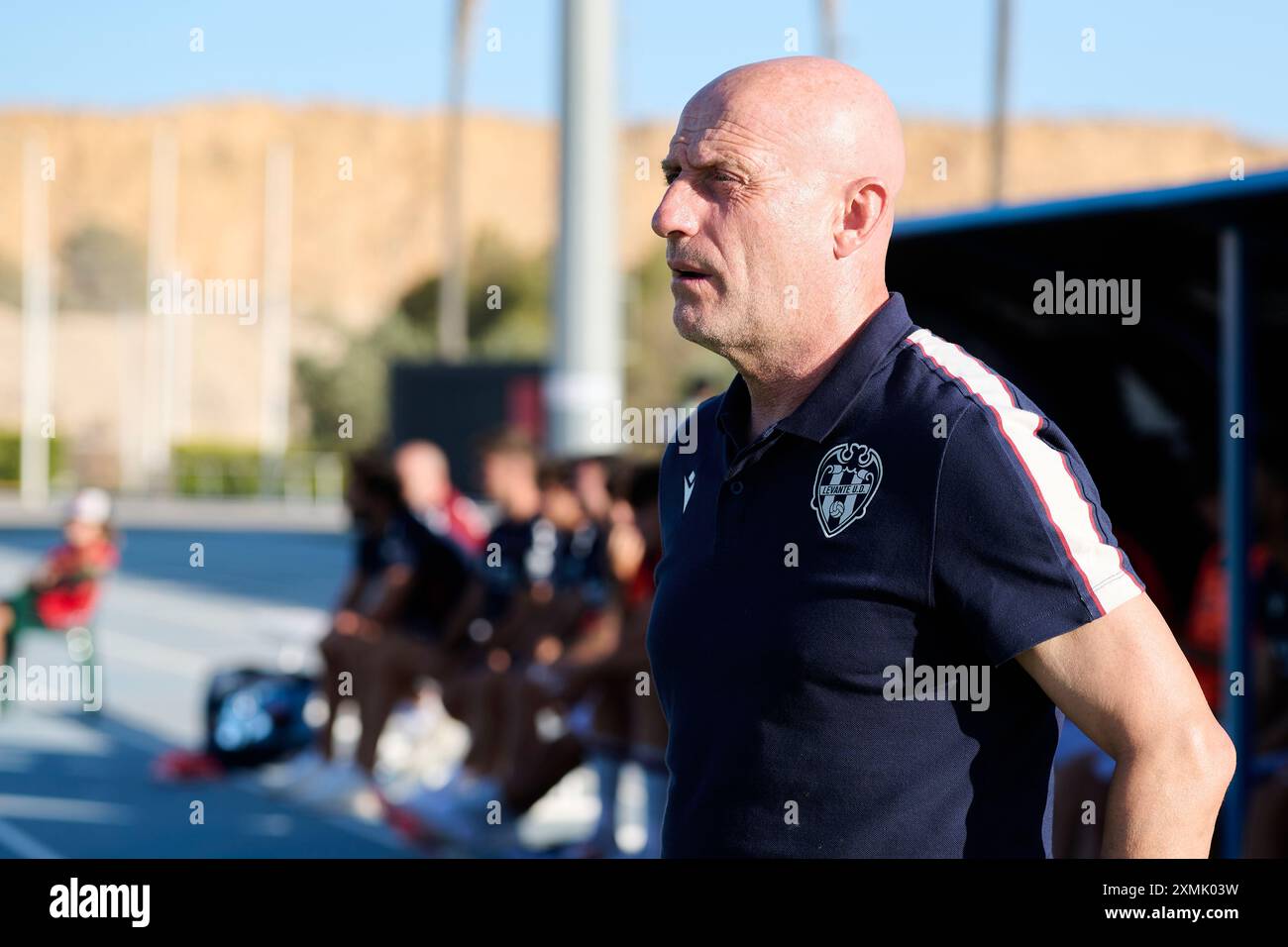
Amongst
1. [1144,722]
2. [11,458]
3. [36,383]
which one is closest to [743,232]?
[1144,722]

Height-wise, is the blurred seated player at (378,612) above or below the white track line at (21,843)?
above

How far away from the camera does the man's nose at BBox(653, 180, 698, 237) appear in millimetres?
1779

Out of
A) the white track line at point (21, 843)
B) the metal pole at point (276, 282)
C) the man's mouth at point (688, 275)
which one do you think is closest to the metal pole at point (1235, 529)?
the man's mouth at point (688, 275)

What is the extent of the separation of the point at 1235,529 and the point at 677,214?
3673mm

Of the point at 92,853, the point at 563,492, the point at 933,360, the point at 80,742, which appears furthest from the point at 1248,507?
the point at 80,742

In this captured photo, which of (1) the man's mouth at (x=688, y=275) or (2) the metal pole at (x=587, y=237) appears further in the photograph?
(2) the metal pole at (x=587, y=237)

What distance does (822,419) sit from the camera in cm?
172

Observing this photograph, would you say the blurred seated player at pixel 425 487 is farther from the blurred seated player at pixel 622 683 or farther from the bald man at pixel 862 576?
the bald man at pixel 862 576

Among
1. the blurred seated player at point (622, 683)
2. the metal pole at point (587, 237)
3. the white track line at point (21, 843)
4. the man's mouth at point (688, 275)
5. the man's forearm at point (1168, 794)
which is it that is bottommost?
the white track line at point (21, 843)

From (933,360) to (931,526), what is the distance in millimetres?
212

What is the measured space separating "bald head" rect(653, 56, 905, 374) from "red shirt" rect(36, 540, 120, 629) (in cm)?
890

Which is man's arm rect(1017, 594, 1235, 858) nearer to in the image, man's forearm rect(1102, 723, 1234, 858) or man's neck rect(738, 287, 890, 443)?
man's forearm rect(1102, 723, 1234, 858)

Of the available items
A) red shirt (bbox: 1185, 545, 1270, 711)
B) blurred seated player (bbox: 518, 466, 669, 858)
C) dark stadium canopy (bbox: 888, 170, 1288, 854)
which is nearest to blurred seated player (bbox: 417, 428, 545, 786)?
blurred seated player (bbox: 518, 466, 669, 858)

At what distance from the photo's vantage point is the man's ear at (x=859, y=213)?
5.77 feet
